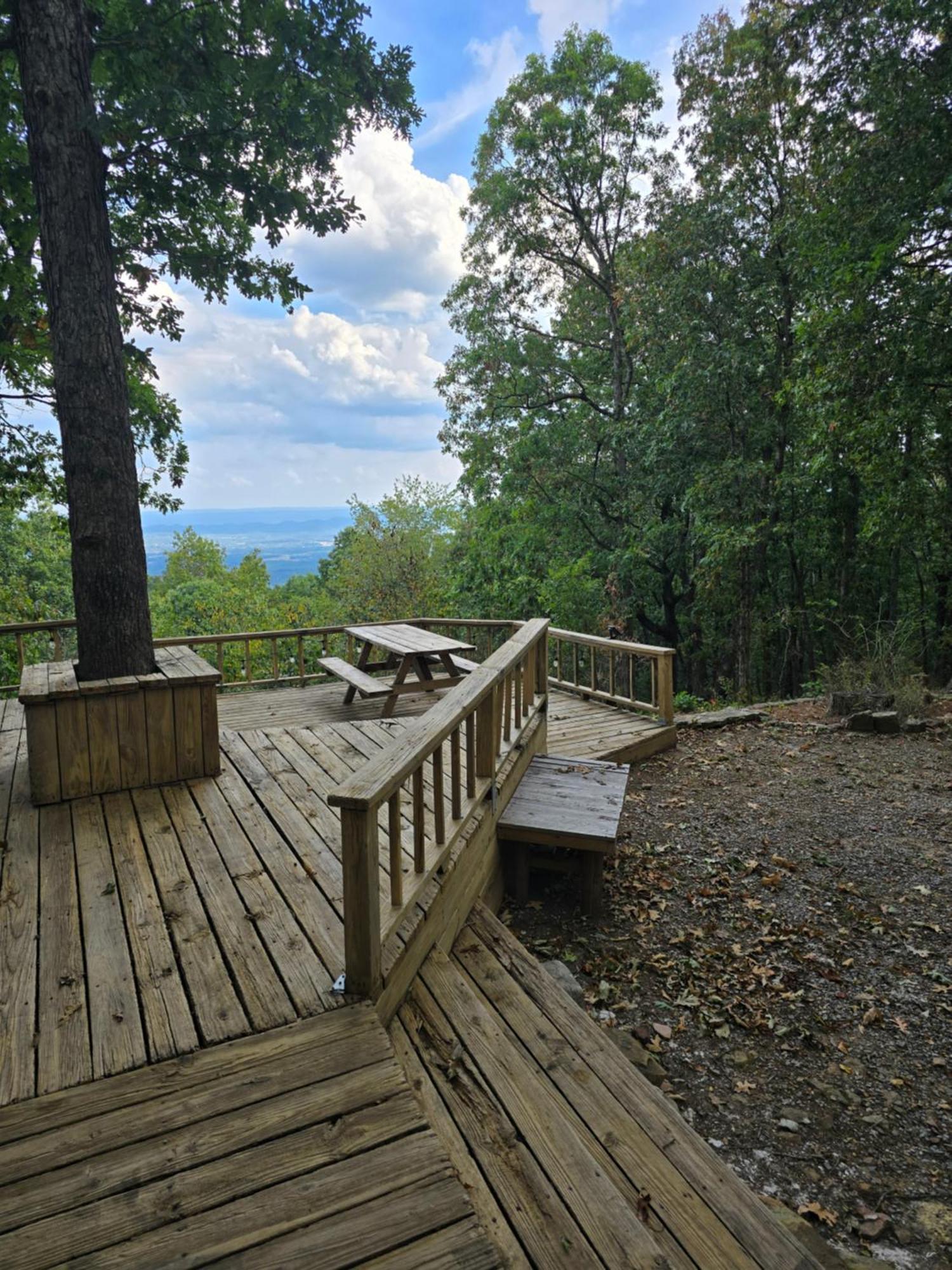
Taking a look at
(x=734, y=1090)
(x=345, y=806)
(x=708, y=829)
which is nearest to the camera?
(x=345, y=806)

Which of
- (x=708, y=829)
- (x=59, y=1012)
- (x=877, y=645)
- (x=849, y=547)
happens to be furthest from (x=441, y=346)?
(x=59, y=1012)

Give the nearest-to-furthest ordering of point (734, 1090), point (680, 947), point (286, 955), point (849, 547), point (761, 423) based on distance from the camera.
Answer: point (286, 955), point (734, 1090), point (680, 947), point (761, 423), point (849, 547)

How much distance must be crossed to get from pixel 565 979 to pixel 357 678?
158 inches

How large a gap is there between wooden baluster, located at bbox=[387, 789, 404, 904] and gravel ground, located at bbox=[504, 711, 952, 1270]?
136 centimetres

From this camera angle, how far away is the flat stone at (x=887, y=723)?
6.94 meters

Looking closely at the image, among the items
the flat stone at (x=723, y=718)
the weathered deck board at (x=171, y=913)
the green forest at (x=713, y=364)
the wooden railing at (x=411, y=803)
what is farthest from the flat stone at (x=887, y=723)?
the weathered deck board at (x=171, y=913)

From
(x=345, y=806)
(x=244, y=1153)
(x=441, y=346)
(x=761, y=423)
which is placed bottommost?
(x=244, y=1153)

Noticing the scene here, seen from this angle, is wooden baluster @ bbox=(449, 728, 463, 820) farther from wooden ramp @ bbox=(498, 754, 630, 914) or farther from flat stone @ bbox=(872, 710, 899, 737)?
flat stone @ bbox=(872, 710, 899, 737)

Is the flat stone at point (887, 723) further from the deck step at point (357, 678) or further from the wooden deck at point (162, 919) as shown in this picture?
the wooden deck at point (162, 919)

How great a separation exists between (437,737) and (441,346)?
13846mm

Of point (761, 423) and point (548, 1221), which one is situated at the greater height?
point (761, 423)

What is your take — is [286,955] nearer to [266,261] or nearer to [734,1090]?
[734,1090]

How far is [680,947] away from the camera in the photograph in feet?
11.5

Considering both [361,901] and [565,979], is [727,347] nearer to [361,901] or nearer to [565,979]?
[565,979]
